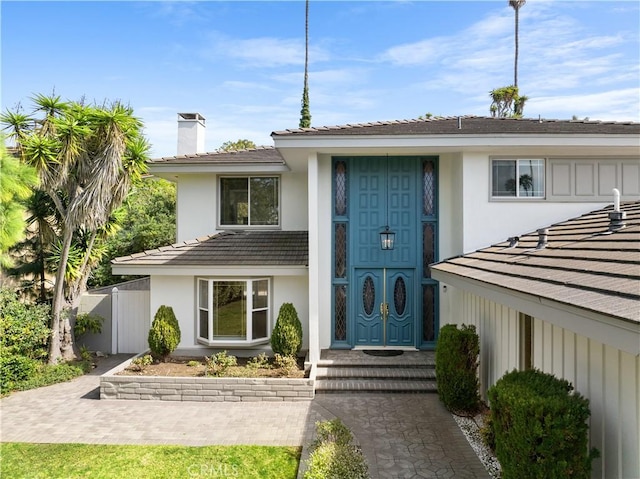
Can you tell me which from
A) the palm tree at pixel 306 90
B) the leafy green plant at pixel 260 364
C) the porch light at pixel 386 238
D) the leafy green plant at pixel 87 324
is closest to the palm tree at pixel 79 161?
the leafy green plant at pixel 87 324

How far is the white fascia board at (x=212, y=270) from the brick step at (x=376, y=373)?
8.51ft

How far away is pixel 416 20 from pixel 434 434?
10321mm

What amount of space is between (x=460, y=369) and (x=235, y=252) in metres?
6.60

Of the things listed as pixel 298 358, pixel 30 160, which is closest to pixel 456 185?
pixel 298 358

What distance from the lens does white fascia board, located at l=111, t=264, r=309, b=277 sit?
10.8 metres

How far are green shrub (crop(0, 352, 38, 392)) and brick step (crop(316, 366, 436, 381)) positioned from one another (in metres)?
6.90

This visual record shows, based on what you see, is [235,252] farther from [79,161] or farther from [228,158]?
[79,161]

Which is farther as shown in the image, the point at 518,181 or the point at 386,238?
the point at 386,238

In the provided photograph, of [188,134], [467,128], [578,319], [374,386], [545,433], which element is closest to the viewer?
[578,319]

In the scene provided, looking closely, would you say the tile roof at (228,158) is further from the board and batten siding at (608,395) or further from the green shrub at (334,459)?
the board and batten siding at (608,395)

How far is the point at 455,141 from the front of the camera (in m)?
9.75

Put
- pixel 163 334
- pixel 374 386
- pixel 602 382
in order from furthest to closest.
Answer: pixel 163 334
pixel 374 386
pixel 602 382

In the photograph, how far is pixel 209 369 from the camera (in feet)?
31.3

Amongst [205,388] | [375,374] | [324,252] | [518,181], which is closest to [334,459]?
[375,374]
